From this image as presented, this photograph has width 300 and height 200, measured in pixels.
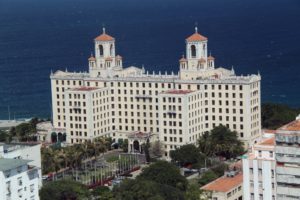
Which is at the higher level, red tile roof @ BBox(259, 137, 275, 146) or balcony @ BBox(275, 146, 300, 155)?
red tile roof @ BBox(259, 137, 275, 146)

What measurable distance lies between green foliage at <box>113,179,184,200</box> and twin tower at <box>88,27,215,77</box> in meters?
36.1

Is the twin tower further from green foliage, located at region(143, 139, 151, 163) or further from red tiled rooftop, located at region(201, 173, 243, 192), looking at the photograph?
red tiled rooftop, located at region(201, 173, 243, 192)

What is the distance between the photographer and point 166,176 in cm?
11256

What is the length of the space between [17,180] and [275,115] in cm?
6755

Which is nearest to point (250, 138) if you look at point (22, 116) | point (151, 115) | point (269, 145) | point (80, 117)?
point (151, 115)

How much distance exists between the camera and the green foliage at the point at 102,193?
106062mm

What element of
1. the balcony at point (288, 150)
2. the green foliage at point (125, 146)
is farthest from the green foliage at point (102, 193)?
the green foliage at point (125, 146)

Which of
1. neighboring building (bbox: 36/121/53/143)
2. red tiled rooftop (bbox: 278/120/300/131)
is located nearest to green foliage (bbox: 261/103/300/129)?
neighboring building (bbox: 36/121/53/143)

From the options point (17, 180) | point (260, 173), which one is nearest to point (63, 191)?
point (17, 180)

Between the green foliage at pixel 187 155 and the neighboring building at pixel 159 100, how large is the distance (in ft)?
24.2

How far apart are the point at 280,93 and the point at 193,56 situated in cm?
5997

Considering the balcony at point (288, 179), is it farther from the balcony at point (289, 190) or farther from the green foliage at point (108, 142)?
the green foliage at point (108, 142)

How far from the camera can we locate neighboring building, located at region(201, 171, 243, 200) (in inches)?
4200

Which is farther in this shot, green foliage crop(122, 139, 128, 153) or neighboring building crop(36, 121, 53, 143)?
neighboring building crop(36, 121, 53, 143)
